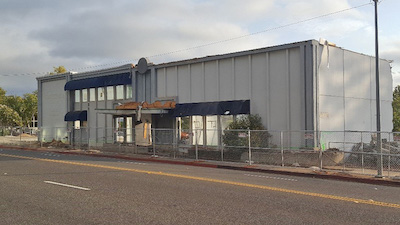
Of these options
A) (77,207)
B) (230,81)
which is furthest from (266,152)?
(77,207)

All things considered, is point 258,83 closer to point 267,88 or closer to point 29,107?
point 267,88

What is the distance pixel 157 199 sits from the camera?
8.77 meters

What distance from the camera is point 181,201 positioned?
8.56m

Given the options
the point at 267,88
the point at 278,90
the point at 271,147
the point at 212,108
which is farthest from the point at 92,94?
the point at 271,147

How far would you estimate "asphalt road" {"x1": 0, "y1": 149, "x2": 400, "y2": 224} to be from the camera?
23.0 ft

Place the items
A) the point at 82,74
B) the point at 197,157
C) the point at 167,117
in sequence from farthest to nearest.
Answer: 1. the point at 82,74
2. the point at 167,117
3. the point at 197,157

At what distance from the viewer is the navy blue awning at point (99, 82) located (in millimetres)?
29953

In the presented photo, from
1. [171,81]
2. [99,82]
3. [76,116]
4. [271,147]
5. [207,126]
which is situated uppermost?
[99,82]

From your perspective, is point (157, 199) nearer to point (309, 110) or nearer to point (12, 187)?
point (12, 187)

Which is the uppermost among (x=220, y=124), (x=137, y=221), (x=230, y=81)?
(x=230, y=81)

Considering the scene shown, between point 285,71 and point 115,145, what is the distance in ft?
39.0

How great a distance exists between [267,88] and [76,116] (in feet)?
61.7

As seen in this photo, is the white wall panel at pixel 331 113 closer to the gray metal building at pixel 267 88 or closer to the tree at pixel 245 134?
the gray metal building at pixel 267 88

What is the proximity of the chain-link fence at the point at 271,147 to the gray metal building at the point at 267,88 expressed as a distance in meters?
0.56
